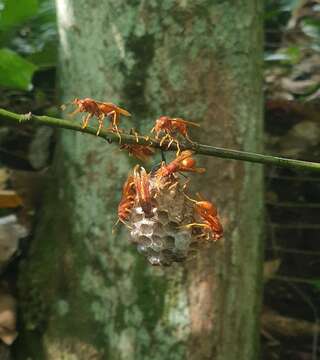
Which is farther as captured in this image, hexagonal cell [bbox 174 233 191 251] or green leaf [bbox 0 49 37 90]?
green leaf [bbox 0 49 37 90]

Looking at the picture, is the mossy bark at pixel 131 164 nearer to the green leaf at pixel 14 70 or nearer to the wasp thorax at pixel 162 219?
the green leaf at pixel 14 70

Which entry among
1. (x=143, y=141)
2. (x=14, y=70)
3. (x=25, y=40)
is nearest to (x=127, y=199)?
(x=143, y=141)

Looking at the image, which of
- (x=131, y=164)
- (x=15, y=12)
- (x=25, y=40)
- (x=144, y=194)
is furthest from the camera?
(x=25, y=40)

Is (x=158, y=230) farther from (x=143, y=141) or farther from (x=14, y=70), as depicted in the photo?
(x=14, y=70)

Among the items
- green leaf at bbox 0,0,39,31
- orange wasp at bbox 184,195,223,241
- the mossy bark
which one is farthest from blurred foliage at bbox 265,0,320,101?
orange wasp at bbox 184,195,223,241

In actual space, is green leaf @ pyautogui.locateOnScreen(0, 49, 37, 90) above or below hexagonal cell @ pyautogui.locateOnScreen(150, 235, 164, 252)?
above

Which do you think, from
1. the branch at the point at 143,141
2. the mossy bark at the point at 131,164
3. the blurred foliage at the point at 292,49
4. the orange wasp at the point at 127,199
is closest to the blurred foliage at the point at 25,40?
the mossy bark at the point at 131,164

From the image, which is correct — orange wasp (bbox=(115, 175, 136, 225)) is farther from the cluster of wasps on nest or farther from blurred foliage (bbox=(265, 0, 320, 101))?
blurred foliage (bbox=(265, 0, 320, 101))
